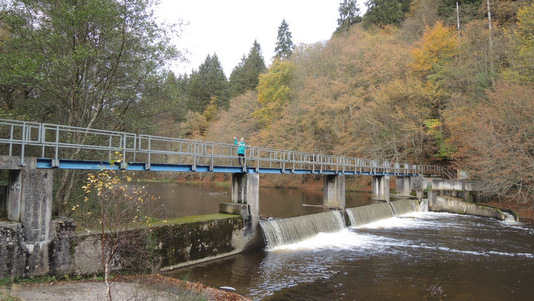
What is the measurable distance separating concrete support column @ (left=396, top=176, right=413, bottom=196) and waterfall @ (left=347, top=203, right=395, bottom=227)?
24.9 feet

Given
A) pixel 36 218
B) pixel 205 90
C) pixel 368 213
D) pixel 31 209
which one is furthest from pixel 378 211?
pixel 205 90

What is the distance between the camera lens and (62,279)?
971 centimetres

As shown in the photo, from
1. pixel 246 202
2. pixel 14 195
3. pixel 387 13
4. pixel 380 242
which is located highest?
pixel 387 13

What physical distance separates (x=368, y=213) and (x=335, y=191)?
2845 mm

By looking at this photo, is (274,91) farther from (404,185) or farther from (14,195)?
(14,195)

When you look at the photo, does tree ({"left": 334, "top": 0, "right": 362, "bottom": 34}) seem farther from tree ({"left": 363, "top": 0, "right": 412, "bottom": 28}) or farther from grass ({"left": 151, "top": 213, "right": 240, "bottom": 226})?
grass ({"left": 151, "top": 213, "right": 240, "bottom": 226})

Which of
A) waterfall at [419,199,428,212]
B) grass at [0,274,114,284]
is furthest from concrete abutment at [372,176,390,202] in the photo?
grass at [0,274,114,284]

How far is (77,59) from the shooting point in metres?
13.3

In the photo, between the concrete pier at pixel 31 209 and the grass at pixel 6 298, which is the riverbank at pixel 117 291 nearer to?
the grass at pixel 6 298

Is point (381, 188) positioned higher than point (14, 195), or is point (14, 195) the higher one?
point (14, 195)

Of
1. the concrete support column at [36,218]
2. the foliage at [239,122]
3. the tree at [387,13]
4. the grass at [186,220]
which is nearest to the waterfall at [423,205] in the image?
the grass at [186,220]

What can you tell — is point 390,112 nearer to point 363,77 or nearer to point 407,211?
point 363,77

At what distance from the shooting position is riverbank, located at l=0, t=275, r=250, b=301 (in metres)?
7.73

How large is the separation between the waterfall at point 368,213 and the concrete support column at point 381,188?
2.34 metres
